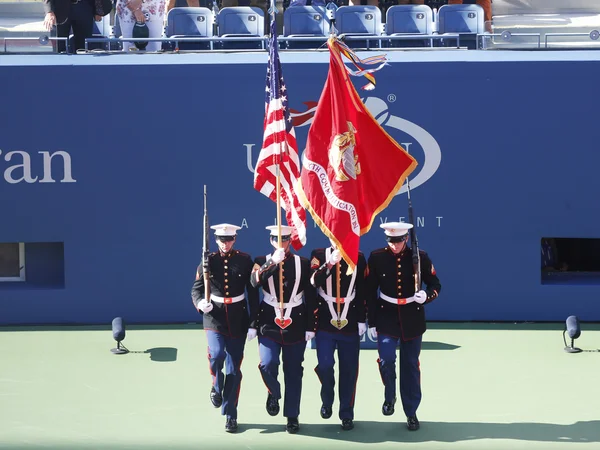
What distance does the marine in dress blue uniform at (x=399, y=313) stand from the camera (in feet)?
27.8

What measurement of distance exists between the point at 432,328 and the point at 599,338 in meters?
1.69

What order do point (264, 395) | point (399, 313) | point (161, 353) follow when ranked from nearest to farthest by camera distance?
1. point (399, 313)
2. point (264, 395)
3. point (161, 353)

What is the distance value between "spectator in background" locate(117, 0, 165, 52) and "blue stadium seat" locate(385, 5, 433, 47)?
2631 millimetres

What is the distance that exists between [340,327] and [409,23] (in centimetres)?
525

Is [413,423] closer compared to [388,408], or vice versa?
[413,423]

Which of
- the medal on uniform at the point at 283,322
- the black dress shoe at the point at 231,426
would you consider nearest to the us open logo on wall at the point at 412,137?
the medal on uniform at the point at 283,322

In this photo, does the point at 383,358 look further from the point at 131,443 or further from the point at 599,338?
the point at 599,338

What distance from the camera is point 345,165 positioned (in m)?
8.66

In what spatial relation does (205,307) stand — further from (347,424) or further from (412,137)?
(412,137)

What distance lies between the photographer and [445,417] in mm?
8789

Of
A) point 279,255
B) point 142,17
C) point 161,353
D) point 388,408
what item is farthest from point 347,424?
point 142,17

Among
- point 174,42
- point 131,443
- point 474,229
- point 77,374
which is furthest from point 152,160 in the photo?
point 131,443

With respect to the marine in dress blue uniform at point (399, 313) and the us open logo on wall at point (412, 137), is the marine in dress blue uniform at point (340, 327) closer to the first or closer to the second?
the marine in dress blue uniform at point (399, 313)

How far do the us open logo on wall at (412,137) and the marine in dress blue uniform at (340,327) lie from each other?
10.5 feet
